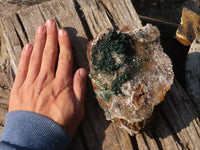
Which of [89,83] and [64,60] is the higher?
[64,60]

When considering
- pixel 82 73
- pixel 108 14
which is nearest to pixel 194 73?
pixel 108 14

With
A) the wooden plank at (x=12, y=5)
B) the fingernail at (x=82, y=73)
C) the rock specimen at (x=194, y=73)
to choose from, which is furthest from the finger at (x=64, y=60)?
the rock specimen at (x=194, y=73)

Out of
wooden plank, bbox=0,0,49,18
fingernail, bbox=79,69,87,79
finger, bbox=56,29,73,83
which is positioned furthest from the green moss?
wooden plank, bbox=0,0,49,18

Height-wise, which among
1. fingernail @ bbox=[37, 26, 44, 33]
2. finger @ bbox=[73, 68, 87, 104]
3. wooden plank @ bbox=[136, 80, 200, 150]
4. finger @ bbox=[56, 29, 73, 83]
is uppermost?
fingernail @ bbox=[37, 26, 44, 33]

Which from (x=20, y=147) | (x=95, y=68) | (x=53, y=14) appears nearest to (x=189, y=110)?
(x=95, y=68)

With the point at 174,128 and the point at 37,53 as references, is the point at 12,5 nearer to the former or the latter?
the point at 37,53

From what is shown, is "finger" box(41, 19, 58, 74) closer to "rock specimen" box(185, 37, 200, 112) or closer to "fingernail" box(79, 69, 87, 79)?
"fingernail" box(79, 69, 87, 79)

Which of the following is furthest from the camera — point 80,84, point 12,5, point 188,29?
point 12,5
